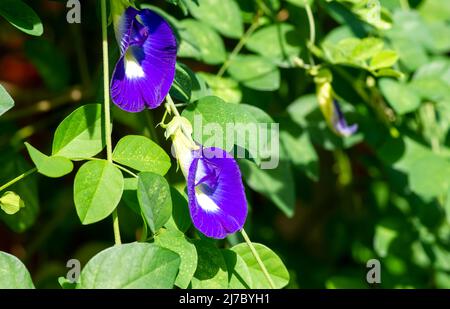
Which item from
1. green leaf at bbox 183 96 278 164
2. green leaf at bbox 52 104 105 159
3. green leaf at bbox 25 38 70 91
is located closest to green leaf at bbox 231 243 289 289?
green leaf at bbox 183 96 278 164

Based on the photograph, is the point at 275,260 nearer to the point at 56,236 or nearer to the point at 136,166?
the point at 136,166

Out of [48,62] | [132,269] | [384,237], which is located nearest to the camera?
[132,269]

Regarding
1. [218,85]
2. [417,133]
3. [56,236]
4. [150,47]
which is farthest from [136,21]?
[56,236]

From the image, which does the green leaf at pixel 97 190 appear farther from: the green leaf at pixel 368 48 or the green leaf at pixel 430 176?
the green leaf at pixel 430 176

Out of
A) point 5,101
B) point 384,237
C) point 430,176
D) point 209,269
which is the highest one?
point 5,101

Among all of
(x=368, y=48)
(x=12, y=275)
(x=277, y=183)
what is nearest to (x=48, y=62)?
(x=277, y=183)

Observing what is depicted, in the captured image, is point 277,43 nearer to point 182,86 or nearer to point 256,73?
point 256,73

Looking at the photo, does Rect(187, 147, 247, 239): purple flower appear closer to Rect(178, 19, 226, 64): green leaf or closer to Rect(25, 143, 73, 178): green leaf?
Rect(25, 143, 73, 178): green leaf

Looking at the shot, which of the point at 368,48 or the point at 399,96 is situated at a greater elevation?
the point at 368,48
